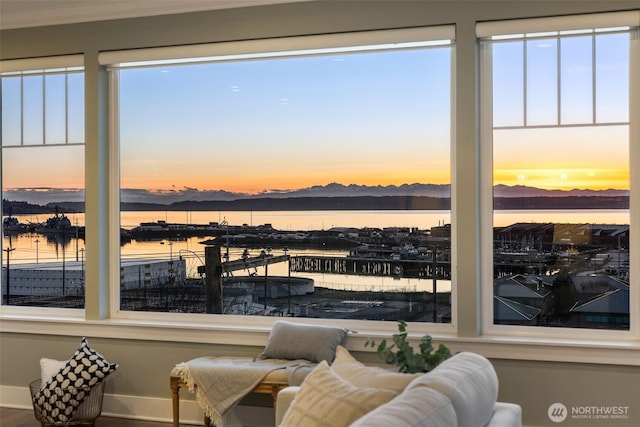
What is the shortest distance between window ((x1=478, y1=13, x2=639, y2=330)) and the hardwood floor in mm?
2454

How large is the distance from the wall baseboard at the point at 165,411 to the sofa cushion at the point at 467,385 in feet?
7.71

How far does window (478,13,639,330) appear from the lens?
421 cm

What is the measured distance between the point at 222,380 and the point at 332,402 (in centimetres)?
203

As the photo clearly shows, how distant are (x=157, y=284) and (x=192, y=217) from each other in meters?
0.55

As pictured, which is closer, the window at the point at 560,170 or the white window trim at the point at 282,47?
the window at the point at 560,170

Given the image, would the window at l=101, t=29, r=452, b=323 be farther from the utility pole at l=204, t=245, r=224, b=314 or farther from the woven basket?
the woven basket

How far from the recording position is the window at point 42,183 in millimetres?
5344

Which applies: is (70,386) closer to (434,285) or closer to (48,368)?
(48,368)

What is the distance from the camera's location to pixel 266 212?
494 centimetres

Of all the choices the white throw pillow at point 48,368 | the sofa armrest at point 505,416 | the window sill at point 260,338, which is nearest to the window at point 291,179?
the window sill at point 260,338

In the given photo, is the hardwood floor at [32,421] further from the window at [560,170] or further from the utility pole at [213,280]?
the window at [560,170]

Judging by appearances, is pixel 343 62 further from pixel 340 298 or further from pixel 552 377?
pixel 552 377

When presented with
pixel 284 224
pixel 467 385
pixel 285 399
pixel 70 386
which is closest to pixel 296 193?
pixel 284 224

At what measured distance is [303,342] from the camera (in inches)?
171
